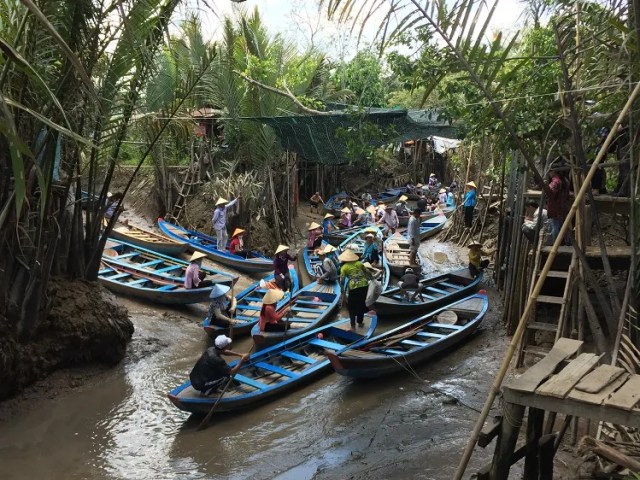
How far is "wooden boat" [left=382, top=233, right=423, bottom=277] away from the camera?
44.0 ft

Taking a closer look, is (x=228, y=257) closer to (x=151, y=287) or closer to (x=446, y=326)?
(x=151, y=287)

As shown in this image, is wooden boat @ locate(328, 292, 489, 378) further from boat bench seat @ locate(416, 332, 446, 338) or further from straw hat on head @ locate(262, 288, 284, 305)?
straw hat on head @ locate(262, 288, 284, 305)

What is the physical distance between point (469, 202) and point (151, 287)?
8.94m

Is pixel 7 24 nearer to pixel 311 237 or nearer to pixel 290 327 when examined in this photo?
pixel 290 327

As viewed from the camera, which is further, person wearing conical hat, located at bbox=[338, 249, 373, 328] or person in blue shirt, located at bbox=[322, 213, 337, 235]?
person in blue shirt, located at bbox=[322, 213, 337, 235]

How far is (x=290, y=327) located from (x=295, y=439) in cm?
281

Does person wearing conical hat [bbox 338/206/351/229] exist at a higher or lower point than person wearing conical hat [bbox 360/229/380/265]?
higher

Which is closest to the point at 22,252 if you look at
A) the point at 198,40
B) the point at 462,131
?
the point at 462,131

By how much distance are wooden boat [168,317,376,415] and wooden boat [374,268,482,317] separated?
1172 millimetres

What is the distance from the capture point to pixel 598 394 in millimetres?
3373

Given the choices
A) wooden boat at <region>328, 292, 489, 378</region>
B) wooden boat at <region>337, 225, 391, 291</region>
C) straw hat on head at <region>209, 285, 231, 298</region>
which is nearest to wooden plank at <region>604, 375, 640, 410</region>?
wooden boat at <region>328, 292, 489, 378</region>

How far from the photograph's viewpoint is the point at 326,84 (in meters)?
18.5

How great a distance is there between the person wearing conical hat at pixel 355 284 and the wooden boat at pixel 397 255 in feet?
13.1

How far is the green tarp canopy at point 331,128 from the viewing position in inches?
437
